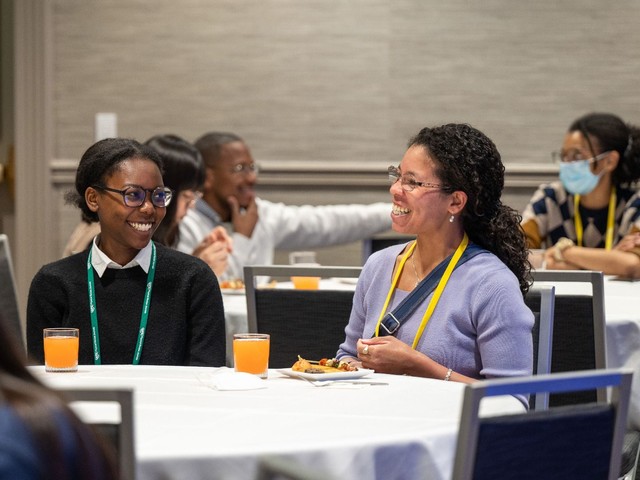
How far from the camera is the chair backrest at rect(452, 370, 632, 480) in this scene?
1534 mm

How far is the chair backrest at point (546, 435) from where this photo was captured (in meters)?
1.53

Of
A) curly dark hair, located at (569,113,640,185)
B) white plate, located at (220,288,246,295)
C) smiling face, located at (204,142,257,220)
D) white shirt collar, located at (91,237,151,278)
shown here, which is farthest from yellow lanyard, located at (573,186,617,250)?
white shirt collar, located at (91,237,151,278)

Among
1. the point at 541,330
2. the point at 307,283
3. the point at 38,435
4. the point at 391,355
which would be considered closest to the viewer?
the point at 38,435

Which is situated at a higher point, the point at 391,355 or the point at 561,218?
the point at 561,218

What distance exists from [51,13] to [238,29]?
1064mm

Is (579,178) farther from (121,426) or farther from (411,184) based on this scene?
(121,426)

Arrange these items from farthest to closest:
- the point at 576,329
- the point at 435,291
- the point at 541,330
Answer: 1. the point at 576,329
2. the point at 541,330
3. the point at 435,291

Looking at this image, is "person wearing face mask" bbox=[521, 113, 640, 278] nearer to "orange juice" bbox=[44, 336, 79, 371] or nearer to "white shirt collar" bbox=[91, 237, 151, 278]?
"white shirt collar" bbox=[91, 237, 151, 278]

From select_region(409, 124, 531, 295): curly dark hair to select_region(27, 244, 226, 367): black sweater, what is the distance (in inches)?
26.0

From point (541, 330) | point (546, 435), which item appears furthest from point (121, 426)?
point (541, 330)

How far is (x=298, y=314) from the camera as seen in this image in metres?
3.07

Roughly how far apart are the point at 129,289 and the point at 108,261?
88 millimetres

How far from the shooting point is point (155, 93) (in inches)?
243

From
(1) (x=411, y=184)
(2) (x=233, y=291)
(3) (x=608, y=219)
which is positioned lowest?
(2) (x=233, y=291)
